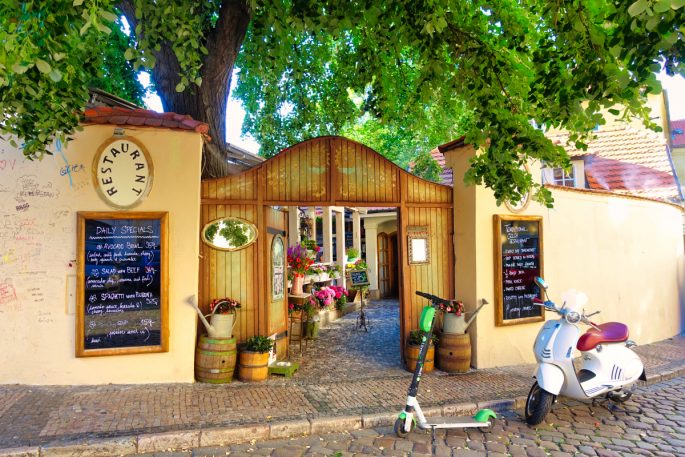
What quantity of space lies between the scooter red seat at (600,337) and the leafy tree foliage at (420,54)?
1671mm

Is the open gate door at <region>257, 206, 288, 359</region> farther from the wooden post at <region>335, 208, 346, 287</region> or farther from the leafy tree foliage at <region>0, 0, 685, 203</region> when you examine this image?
the wooden post at <region>335, 208, 346, 287</region>

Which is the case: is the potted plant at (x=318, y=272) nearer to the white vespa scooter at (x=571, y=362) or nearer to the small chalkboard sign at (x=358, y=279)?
the small chalkboard sign at (x=358, y=279)

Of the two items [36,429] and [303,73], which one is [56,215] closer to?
[36,429]

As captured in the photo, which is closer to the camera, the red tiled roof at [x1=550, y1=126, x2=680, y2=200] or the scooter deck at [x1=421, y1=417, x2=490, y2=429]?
the scooter deck at [x1=421, y1=417, x2=490, y2=429]

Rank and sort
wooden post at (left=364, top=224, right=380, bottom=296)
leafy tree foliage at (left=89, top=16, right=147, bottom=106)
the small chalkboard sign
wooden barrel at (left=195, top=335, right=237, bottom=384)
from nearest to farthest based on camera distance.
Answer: wooden barrel at (left=195, top=335, right=237, bottom=384), leafy tree foliage at (left=89, top=16, right=147, bottom=106), the small chalkboard sign, wooden post at (left=364, top=224, right=380, bottom=296)

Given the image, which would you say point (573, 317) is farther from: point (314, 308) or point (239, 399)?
point (314, 308)

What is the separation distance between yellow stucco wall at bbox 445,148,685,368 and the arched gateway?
435mm

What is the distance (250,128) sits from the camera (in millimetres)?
11133

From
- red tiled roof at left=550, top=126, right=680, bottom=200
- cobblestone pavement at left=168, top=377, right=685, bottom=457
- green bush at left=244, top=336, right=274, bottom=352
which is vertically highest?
red tiled roof at left=550, top=126, right=680, bottom=200

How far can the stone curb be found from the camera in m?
4.11

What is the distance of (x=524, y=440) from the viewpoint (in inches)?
185

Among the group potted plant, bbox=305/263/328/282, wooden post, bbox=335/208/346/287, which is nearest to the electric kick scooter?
potted plant, bbox=305/263/328/282

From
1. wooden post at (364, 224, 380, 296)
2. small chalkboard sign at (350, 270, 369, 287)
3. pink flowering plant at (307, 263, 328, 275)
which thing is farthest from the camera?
wooden post at (364, 224, 380, 296)

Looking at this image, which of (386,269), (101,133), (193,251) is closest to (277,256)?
(193,251)
